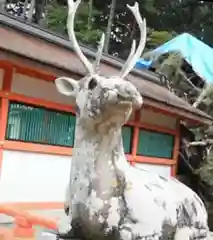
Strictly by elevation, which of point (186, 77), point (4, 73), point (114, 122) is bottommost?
point (114, 122)

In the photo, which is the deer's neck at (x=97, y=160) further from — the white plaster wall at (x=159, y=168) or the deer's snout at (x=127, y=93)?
the white plaster wall at (x=159, y=168)

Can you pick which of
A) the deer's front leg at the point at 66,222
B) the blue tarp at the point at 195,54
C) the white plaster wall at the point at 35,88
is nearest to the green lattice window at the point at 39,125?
the white plaster wall at the point at 35,88

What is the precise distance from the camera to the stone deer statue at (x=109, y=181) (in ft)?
7.89

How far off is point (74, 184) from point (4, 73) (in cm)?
316

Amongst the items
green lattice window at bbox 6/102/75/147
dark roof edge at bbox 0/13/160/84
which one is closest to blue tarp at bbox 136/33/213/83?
dark roof edge at bbox 0/13/160/84

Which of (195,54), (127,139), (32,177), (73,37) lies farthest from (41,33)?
(73,37)

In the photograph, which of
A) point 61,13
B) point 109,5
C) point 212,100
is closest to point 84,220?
point 212,100

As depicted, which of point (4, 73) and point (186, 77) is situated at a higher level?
point (186, 77)

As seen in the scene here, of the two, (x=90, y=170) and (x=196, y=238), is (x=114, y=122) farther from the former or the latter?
(x=196, y=238)

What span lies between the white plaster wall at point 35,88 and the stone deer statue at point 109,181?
3.04m

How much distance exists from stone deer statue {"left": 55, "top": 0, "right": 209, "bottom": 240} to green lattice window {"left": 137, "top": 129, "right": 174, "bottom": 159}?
5296mm

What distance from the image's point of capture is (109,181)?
98.0 inches

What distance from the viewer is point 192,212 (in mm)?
2734

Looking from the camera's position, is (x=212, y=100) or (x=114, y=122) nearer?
(x=114, y=122)
